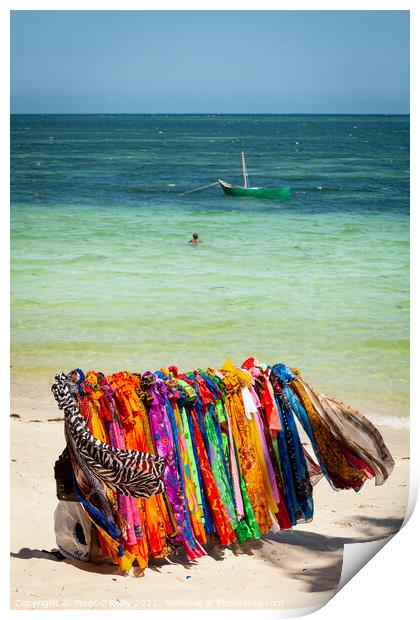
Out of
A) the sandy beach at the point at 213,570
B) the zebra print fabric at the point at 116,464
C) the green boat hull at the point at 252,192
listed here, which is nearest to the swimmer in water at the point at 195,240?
the green boat hull at the point at 252,192

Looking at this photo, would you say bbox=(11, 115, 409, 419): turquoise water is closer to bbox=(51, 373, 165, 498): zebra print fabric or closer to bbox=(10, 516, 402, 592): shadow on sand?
bbox=(10, 516, 402, 592): shadow on sand

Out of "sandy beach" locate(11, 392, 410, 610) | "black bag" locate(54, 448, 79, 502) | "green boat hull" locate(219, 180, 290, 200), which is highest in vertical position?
"green boat hull" locate(219, 180, 290, 200)

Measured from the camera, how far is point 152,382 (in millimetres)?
3521

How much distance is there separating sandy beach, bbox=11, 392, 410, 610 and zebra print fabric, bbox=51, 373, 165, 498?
0.37m

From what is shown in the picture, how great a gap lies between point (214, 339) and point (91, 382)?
4980mm

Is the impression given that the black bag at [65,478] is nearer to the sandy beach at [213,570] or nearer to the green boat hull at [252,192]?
the sandy beach at [213,570]

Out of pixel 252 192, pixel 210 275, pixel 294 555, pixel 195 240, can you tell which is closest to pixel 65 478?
pixel 294 555

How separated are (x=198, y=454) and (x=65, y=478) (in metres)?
0.48

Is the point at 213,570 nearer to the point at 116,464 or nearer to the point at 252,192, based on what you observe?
the point at 116,464

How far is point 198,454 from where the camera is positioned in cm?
358

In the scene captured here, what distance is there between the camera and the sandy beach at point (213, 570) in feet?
11.2

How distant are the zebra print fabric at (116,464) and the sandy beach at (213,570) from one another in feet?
1.20

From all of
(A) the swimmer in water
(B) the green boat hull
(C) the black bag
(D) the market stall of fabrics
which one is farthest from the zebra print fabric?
(B) the green boat hull

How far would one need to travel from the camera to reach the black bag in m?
3.47
